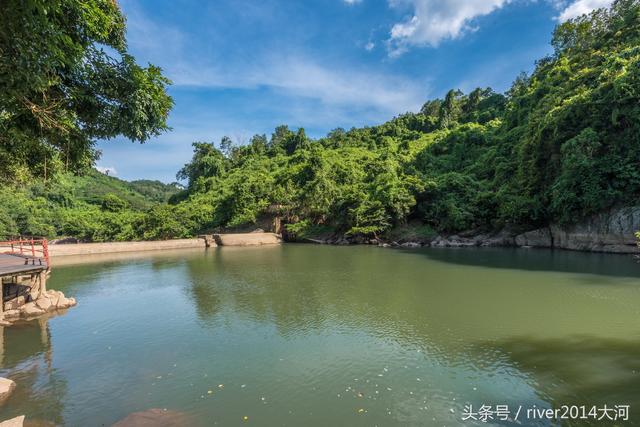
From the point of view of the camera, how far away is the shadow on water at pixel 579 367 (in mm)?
5996

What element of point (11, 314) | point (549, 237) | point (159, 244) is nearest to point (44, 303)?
point (11, 314)

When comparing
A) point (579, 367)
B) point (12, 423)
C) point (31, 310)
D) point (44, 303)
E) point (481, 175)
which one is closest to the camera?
point (12, 423)

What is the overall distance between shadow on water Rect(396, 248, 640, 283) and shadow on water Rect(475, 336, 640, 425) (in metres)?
10.6

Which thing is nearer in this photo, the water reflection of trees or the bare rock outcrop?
the water reflection of trees

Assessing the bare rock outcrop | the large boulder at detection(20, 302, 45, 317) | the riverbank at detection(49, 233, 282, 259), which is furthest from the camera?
the riverbank at detection(49, 233, 282, 259)

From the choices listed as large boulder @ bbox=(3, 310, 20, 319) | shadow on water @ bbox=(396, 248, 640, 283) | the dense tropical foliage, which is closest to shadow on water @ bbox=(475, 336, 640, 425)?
shadow on water @ bbox=(396, 248, 640, 283)

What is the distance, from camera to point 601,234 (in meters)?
24.3

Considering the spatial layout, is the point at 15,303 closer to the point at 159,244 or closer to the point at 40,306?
the point at 40,306

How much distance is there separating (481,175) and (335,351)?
36.3 meters

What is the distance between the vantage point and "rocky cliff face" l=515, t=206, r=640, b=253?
22.6 metres

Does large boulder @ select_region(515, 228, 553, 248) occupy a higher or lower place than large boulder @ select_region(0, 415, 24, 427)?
higher

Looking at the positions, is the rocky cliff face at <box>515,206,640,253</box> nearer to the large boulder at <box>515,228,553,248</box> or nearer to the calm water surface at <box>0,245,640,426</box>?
the large boulder at <box>515,228,553,248</box>

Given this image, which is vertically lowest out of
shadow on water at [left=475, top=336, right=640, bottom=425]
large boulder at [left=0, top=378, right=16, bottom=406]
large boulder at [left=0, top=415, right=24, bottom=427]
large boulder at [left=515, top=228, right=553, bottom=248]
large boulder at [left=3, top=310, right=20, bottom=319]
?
large boulder at [left=0, top=378, right=16, bottom=406]

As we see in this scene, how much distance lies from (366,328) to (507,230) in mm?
27044
